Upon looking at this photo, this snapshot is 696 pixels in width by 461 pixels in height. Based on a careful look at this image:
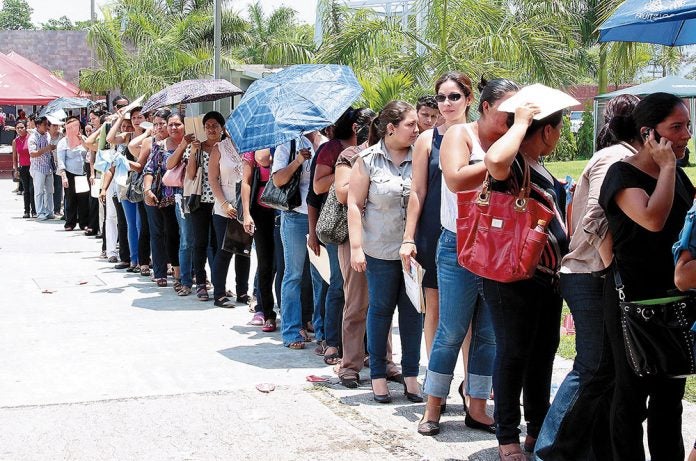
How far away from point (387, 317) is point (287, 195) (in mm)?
1806

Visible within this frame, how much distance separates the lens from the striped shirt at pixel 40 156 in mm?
19000

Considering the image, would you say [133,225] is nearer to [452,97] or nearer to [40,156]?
[452,97]

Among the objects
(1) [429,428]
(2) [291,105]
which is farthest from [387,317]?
(2) [291,105]

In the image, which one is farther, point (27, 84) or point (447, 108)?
point (27, 84)

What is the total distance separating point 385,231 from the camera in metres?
6.22

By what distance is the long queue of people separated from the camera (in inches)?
167

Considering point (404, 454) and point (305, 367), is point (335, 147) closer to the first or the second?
point (305, 367)

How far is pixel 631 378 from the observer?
14.0 ft

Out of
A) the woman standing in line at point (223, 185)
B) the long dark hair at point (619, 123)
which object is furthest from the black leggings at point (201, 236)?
the long dark hair at point (619, 123)

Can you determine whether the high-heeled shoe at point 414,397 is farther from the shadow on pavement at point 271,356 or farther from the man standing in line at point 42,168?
the man standing in line at point 42,168

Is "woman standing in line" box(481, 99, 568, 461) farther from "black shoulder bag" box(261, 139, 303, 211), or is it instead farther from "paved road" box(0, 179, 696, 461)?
"black shoulder bag" box(261, 139, 303, 211)

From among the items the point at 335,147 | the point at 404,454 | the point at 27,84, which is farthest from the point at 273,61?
the point at 404,454

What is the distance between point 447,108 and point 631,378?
2089 mm

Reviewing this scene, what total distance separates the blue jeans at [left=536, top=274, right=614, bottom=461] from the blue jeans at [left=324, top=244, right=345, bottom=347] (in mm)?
2711
